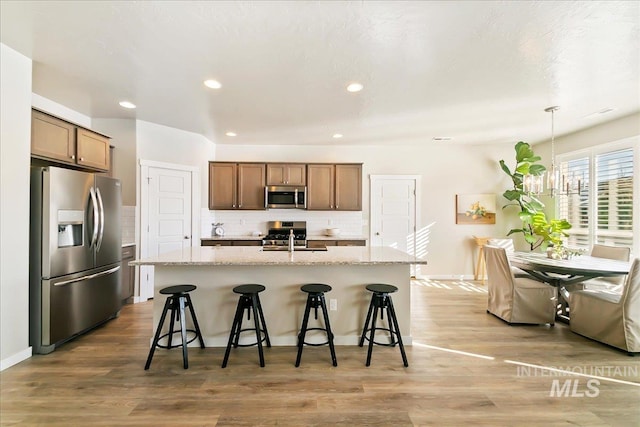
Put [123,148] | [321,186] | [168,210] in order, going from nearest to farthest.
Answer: [123,148] → [168,210] → [321,186]

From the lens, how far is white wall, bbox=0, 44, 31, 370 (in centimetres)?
235

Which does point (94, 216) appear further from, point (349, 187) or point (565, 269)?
point (565, 269)

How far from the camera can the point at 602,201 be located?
14.0ft

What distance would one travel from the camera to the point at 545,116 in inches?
156

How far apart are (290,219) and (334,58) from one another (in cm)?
351

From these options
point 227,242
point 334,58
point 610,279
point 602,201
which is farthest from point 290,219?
point 602,201

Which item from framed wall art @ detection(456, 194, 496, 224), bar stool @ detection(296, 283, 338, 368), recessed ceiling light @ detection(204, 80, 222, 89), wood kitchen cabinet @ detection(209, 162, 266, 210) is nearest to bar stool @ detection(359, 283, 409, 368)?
bar stool @ detection(296, 283, 338, 368)

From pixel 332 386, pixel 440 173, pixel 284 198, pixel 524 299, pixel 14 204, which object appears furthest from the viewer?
pixel 440 173

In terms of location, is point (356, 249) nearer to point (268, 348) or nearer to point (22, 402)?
point (268, 348)

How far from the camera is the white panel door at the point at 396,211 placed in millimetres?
5672

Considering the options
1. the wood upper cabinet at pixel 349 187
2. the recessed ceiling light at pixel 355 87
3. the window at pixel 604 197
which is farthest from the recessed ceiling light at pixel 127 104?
the window at pixel 604 197

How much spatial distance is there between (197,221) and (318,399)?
374 centimetres

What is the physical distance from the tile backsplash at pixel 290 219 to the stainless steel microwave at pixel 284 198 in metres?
0.35

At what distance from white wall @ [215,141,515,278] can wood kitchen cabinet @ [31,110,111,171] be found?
234cm
